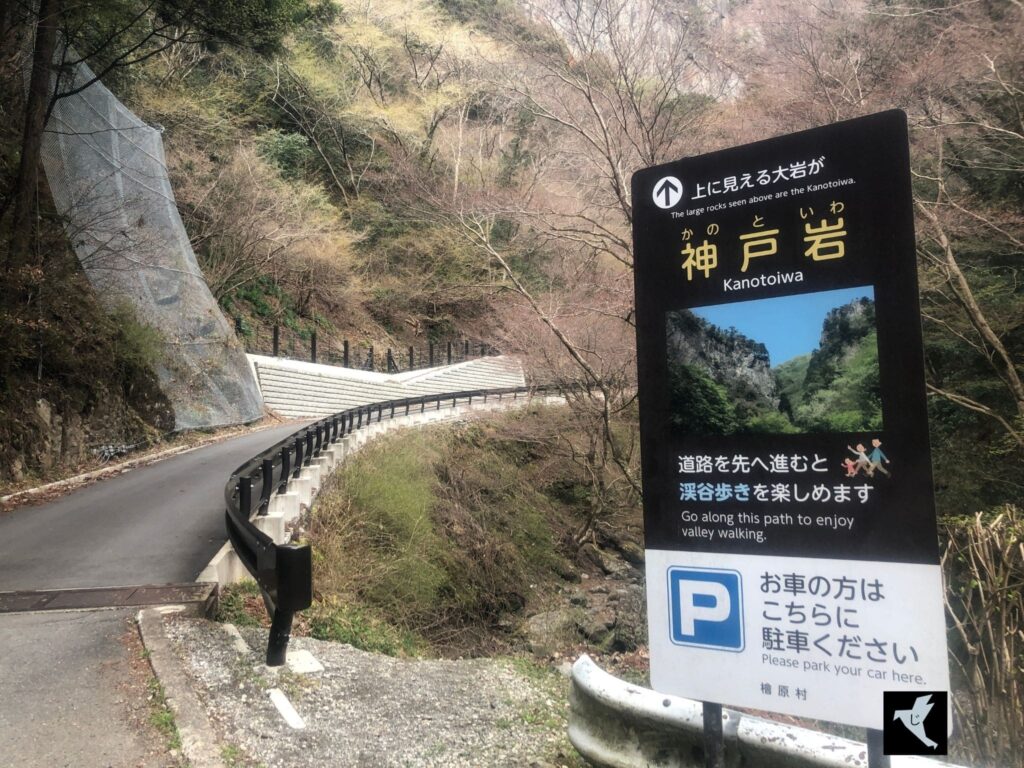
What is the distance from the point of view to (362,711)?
15.0ft

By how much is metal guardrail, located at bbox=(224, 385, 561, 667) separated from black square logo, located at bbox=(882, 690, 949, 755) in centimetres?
373

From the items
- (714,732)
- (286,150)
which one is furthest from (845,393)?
(286,150)

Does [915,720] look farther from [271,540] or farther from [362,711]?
[271,540]

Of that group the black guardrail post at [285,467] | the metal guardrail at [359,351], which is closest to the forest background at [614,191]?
the black guardrail post at [285,467]

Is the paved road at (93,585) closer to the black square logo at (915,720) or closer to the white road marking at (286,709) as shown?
the white road marking at (286,709)

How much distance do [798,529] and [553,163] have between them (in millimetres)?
13742

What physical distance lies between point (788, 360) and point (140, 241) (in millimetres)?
17778

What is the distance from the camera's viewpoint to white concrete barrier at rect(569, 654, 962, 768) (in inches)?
91.0

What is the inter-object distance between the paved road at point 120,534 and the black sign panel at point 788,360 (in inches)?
249

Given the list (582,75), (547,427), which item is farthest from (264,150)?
(582,75)

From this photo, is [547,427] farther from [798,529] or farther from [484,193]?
[798,529]

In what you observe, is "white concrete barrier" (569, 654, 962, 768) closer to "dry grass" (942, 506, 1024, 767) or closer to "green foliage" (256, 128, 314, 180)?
"dry grass" (942, 506, 1024, 767)

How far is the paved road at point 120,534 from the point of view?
23.2ft

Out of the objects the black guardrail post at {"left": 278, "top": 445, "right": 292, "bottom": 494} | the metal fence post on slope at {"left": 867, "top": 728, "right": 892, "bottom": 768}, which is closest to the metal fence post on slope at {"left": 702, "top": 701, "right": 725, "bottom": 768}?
the metal fence post on slope at {"left": 867, "top": 728, "right": 892, "bottom": 768}
